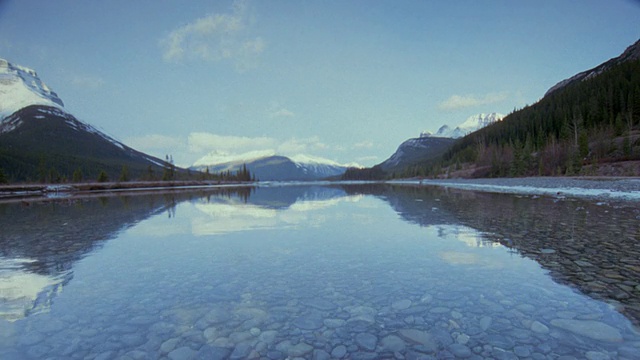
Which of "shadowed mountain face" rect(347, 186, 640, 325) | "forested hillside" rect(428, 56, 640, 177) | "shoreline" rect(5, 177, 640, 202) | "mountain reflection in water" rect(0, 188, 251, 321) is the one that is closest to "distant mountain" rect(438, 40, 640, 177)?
"forested hillside" rect(428, 56, 640, 177)

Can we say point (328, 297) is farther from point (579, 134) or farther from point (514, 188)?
point (579, 134)

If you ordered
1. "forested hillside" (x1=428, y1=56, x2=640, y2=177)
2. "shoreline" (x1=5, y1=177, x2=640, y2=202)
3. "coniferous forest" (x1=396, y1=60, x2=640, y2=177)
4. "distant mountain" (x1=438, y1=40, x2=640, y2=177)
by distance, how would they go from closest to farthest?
1. "shoreline" (x1=5, y1=177, x2=640, y2=202)
2. "distant mountain" (x1=438, y1=40, x2=640, y2=177)
3. "forested hillside" (x1=428, y1=56, x2=640, y2=177)
4. "coniferous forest" (x1=396, y1=60, x2=640, y2=177)

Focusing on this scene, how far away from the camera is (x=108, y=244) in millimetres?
10773

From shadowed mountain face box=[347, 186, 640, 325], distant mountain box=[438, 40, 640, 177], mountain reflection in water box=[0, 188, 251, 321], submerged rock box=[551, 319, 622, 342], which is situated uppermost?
distant mountain box=[438, 40, 640, 177]

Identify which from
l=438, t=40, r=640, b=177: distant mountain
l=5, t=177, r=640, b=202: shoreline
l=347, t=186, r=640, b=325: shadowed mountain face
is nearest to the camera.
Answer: l=347, t=186, r=640, b=325: shadowed mountain face

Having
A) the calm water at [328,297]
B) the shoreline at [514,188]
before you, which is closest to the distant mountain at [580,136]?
the shoreline at [514,188]

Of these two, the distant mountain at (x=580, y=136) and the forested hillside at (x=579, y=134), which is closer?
the distant mountain at (x=580, y=136)

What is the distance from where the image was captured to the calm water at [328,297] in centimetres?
410

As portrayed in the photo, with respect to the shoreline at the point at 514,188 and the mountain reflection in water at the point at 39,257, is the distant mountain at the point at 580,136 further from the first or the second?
the mountain reflection in water at the point at 39,257

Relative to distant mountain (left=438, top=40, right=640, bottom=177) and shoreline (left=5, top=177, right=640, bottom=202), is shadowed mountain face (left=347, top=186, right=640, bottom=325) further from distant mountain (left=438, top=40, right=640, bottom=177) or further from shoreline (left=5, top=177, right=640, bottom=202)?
distant mountain (left=438, top=40, right=640, bottom=177)

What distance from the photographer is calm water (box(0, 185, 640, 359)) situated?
4.10m

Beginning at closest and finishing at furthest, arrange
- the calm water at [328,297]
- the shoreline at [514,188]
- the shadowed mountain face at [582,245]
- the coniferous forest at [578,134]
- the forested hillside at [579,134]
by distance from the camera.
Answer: the calm water at [328,297], the shadowed mountain face at [582,245], the shoreline at [514,188], the forested hillside at [579,134], the coniferous forest at [578,134]

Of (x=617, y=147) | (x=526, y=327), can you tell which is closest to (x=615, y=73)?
(x=617, y=147)

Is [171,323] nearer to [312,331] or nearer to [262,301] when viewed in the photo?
[262,301]
